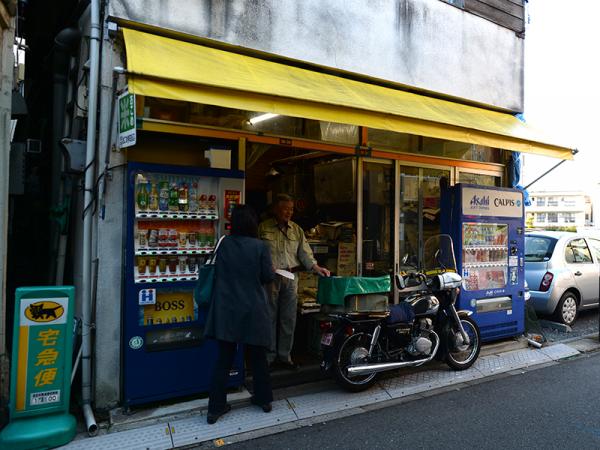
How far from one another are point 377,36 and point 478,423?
4.90 meters

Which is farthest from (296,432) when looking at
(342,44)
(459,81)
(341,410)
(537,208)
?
(537,208)

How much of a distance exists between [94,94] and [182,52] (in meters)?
0.90

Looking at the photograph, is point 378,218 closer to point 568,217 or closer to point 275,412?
point 275,412

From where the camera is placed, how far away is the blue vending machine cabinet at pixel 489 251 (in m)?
6.38

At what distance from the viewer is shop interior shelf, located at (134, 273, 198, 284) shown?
4305mm

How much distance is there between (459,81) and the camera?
7.18 meters

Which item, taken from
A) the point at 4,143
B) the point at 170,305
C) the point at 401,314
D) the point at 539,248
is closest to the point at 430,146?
the point at 401,314

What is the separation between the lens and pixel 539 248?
863 centimetres

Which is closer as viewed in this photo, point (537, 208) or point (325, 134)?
point (325, 134)

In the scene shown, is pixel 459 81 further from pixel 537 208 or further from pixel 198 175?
pixel 537 208

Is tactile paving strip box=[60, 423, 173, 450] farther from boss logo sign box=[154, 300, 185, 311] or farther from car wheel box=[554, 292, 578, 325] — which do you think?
car wheel box=[554, 292, 578, 325]

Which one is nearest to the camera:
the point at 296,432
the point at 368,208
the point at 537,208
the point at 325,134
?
the point at 296,432

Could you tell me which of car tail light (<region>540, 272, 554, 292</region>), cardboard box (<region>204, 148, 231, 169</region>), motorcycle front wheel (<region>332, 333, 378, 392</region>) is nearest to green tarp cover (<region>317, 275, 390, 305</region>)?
motorcycle front wheel (<region>332, 333, 378, 392</region>)

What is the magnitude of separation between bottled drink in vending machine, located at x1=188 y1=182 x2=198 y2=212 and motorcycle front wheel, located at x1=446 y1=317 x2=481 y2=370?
328 centimetres
